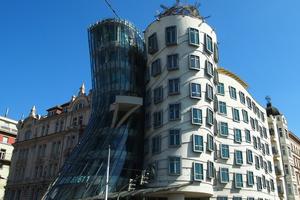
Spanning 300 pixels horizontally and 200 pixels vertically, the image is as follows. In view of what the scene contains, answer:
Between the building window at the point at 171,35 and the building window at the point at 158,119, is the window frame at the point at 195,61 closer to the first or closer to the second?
the building window at the point at 171,35

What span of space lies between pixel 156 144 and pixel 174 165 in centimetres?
447

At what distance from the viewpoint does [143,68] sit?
57.2 metres

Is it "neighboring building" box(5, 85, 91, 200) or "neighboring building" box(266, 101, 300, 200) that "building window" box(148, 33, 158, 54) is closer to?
"neighboring building" box(5, 85, 91, 200)

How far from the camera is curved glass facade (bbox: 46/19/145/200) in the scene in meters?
43.6

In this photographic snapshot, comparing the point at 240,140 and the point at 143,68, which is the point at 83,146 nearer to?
the point at 143,68

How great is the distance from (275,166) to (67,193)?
45.1 m

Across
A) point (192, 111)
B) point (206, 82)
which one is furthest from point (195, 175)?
point (206, 82)

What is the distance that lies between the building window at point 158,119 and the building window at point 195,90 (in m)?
4.97

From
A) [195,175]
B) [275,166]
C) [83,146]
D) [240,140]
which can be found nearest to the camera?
[195,175]

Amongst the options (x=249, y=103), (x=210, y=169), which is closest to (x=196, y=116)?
(x=210, y=169)

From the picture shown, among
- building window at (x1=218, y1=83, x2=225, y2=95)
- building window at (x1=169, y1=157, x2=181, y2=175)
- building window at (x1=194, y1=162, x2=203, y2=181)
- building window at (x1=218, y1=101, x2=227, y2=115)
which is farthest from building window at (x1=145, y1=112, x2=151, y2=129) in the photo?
building window at (x1=218, y1=83, x2=225, y2=95)

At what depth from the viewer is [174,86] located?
46531 millimetres

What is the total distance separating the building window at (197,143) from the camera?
1692 inches

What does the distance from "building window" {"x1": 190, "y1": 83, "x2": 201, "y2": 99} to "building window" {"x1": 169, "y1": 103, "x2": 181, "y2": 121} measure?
247 cm
